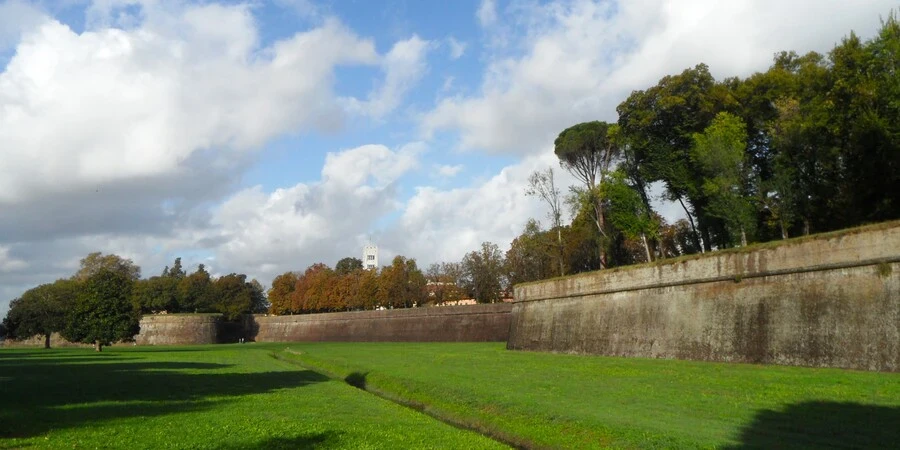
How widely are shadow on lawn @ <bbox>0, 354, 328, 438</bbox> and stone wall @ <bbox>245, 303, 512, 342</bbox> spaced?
25.6 metres

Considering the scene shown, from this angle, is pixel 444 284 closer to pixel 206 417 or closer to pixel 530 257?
pixel 530 257

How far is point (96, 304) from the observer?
50.5 metres

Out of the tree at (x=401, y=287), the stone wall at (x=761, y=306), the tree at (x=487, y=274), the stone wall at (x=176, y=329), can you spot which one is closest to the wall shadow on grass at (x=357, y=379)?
the stone wall at (x=761, y=306)

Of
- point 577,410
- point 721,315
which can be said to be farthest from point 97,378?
point 721,315

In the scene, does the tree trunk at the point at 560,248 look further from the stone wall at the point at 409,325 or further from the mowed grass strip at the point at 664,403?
the mowed grass strip at the point at 664,403

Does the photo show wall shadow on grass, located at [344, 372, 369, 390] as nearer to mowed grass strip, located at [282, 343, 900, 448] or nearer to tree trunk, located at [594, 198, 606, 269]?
mowed grass strip, located at [282, 343, 900, 448]

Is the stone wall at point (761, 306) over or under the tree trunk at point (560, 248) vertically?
under

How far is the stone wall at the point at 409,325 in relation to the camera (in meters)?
51.8

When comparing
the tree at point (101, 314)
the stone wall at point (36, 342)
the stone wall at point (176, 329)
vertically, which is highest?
the tree at point (101, 314)

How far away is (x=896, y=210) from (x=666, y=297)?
33.0 feet

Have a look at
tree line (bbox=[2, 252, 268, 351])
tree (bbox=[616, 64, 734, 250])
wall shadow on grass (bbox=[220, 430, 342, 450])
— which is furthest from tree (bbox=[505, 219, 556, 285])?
wall shadow on grass (bbox=[220, 430, 342, 450])

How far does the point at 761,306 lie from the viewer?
22281 millimetres

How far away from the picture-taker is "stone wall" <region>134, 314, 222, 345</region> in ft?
284

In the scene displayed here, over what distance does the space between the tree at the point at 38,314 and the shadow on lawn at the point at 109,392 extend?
60.9m
